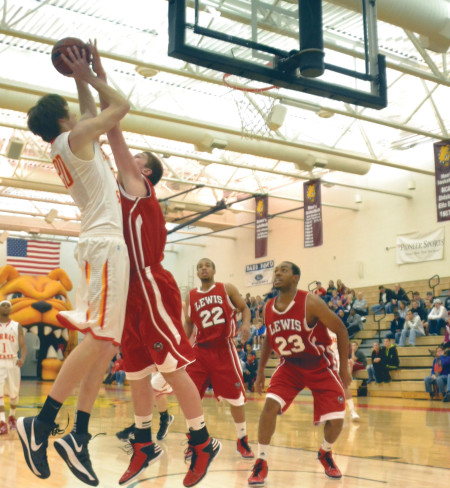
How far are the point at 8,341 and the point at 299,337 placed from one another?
16.1 ft

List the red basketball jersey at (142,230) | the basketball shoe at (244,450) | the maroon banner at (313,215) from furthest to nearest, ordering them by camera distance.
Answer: the maroon banner at (313,215)
the basketball shoe at (244,450)
the red basketball jersey at (142,230)

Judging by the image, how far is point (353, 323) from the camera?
17.6m

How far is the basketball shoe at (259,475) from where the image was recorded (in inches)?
201

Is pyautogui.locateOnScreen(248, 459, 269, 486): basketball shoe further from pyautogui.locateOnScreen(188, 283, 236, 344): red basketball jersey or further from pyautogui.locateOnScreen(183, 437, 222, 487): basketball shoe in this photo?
pyautogui.locateOnScreen(188, 283, 236, 344): red basketball jersey

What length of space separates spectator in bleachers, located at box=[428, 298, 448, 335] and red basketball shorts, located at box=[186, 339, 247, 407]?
34.1 ft

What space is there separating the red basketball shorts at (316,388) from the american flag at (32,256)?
2331cm

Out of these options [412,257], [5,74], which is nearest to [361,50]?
[5,74]

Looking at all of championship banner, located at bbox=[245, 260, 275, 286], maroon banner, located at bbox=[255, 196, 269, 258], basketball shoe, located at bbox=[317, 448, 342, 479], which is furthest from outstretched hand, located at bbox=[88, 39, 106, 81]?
championship banner, located at bbox=[245, 260, 275, 286]

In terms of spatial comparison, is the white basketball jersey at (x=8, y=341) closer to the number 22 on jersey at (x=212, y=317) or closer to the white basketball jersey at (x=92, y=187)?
the number 22 on jersey at (x=212, y=317)

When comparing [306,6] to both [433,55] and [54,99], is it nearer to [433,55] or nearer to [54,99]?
[54,99]

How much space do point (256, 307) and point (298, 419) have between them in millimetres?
11886

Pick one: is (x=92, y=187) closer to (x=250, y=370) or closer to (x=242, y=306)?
(x=242, y=306)

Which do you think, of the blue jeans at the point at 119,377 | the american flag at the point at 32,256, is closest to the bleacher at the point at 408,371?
the blue jeans at the point at 119,377

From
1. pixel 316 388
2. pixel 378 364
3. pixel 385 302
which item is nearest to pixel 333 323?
pixel 316 388
